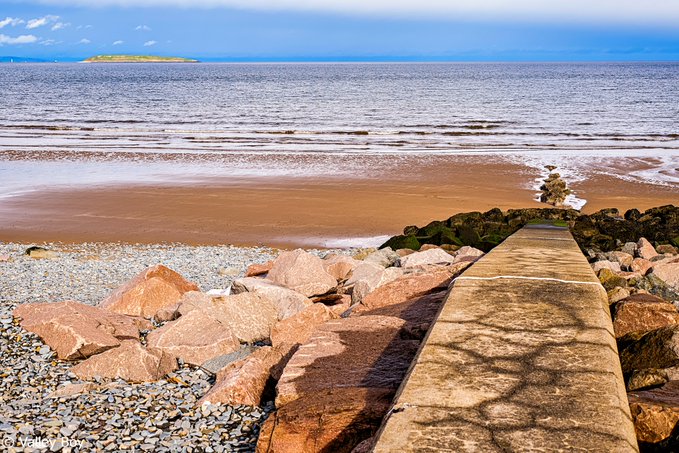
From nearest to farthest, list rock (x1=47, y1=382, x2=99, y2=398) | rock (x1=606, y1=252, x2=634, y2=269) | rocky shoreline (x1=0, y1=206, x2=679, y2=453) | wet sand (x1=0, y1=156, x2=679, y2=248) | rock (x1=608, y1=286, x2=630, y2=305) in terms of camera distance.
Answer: rocky shoreline (x1=0, y1=206, x2=679, y2=453)
rock (x1=47, y1=382, x2=99, y2=398)
rock (x1=608, y1=286, x2=630, y2=305)
rock (x1=606, y1=252, x2=634, y2=269)
wet sand (x1=0, y1=156, x2=679, y2=248)

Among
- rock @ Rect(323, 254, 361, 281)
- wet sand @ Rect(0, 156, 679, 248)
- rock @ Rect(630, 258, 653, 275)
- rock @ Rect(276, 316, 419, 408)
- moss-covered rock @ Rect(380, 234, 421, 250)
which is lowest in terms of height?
wet sand @ Rect(0, 156, 679, 248)

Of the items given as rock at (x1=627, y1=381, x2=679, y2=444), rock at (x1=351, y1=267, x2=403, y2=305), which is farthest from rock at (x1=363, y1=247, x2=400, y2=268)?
rock at (x1=627, y1=381, x2=679, y2=444)

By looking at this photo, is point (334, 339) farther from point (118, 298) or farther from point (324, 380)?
point (118, 298)

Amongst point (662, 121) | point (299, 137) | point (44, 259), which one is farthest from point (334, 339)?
point (662, 121)

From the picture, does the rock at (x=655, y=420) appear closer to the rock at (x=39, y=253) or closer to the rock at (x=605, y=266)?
the rock at (x=605, y=266)

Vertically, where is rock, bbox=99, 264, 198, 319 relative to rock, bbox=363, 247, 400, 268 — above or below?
above

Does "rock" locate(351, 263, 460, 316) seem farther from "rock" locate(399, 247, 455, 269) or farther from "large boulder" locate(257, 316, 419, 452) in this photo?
"rock" locate(399, 247, 455, 269)

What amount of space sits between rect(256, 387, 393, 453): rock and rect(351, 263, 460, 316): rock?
2.29 m

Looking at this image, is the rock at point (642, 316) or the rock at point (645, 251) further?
the rock at point (645, 251)

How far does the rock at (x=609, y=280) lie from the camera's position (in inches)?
240

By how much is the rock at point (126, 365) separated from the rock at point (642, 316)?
11.0 ft

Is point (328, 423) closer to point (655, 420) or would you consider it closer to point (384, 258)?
point (655, 420)

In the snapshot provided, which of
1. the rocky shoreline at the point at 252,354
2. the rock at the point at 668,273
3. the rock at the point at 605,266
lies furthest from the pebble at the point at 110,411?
Answer: the rock at the point at 668,273

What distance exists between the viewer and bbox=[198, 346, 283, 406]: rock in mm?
4902
